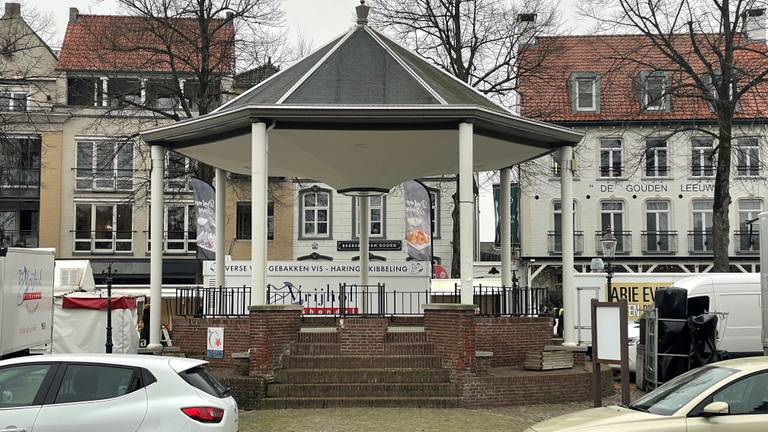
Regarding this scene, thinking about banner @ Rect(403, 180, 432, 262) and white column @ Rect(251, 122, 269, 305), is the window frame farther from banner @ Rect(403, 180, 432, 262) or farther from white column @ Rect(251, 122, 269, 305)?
white column @ Rect(251, 122, 269, 305)

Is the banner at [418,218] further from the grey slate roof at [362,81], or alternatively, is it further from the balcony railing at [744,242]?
the balcony railing at [744,242]

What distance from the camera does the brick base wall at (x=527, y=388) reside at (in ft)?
49.0

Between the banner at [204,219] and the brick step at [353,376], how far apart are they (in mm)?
10634

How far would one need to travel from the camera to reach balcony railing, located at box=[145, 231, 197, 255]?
151 feet

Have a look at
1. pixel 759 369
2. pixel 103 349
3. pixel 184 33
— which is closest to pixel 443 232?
pixel 184 33


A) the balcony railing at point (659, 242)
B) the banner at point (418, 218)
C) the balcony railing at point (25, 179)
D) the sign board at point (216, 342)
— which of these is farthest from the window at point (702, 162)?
the balcony railing at point (25, 179)

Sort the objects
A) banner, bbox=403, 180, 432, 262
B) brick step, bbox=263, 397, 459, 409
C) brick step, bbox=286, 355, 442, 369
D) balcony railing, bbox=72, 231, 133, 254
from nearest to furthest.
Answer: brick step, bbox=263, 397, 459, 409
brick step, bbox=286, 355, 442, 369
banner, bbox=403, 180, 432, 262
balcony railing, bbox=72, 231, 133, 254

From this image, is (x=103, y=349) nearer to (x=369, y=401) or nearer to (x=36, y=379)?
(x=369, y=401)

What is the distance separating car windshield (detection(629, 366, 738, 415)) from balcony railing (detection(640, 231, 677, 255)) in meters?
36.9

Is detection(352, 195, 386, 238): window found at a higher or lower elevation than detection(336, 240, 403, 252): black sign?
higher

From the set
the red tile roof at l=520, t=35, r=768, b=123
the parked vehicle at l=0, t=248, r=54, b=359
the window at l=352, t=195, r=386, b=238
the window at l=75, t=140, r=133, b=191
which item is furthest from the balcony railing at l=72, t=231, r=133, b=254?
the parked vehicle at l=0, t=248, r=54, b=359

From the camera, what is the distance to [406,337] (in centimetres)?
1608

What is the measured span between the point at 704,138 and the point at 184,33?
2749 cm

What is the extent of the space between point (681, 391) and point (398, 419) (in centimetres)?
558
